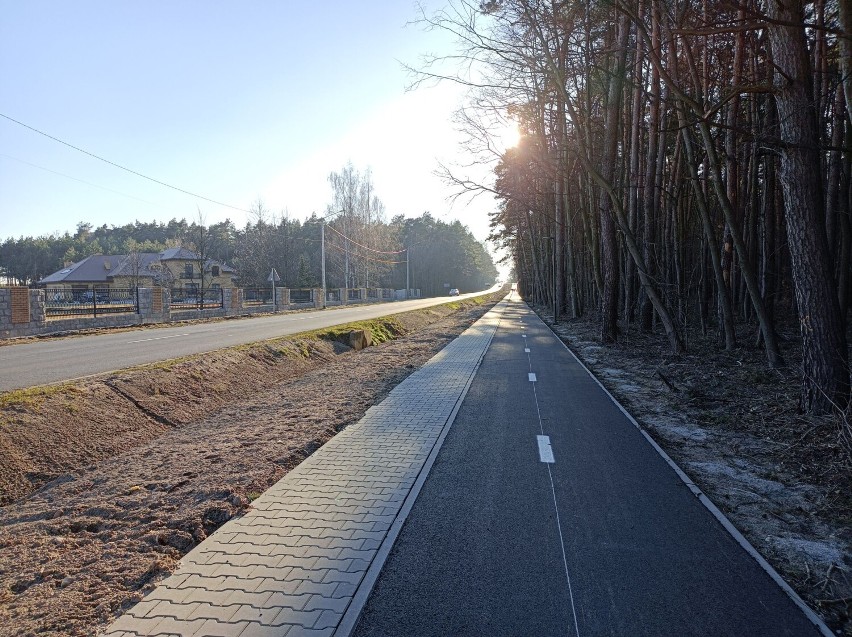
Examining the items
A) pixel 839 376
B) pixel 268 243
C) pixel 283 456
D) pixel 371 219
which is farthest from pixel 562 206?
pixel 268 243

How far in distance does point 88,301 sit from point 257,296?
1768 cm

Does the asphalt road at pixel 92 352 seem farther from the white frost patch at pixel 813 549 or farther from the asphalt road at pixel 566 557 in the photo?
the white frost patch at pixel 813 549

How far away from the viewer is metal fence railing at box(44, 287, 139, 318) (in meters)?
24.0

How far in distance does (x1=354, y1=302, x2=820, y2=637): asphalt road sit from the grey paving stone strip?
240mm

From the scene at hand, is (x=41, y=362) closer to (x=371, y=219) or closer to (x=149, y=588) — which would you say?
(x=149, y=588)

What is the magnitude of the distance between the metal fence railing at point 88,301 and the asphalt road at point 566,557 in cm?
2366

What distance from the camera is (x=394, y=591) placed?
142 inches

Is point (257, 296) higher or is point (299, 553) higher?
point (257, 296)

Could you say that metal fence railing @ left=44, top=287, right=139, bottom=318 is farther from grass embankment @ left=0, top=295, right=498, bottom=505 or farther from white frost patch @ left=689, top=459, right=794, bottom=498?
white frost patch @ left=689, top=459, right=794, bottom=498

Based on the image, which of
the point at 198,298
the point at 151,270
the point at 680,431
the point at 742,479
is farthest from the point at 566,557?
the point at 151,270

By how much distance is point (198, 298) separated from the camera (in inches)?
1423

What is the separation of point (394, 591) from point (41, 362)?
43.7 feet

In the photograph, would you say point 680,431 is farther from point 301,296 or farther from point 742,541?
point 301,296

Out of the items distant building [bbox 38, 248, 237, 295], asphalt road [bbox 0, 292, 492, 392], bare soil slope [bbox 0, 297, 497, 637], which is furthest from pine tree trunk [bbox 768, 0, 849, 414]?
distant building [bbox 38, 248, 237, 295]
